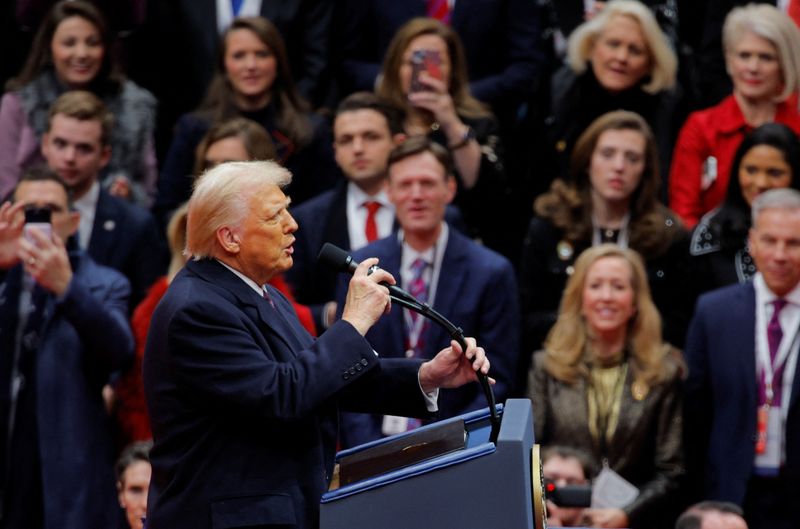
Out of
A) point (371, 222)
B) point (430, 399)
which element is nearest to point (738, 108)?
point (371, 222)

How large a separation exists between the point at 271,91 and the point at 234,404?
4089mm

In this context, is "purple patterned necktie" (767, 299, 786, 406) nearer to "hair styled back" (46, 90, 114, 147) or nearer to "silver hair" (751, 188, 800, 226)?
"silver hair" (751, 188, 800, 226)

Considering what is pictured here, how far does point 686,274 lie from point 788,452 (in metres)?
1.03

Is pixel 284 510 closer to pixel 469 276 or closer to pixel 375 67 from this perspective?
pixel 469 276

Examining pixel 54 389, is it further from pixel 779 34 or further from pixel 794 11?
pixel 794 11

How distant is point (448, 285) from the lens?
5832 mm

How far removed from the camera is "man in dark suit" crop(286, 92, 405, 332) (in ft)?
21.1

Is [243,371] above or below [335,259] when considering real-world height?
below

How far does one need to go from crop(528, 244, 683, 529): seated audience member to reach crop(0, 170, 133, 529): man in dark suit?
167cm

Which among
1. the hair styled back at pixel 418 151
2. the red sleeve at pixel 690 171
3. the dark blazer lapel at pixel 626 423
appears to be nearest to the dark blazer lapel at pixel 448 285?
the hair styled back at pixel 418 151

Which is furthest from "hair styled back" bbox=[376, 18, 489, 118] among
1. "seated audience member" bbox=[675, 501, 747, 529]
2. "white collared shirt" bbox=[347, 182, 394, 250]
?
"seated audience member" bbox=[675, 501, 747, 529]

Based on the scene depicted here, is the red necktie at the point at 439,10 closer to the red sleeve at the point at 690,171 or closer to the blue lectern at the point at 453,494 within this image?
the red sleeve at the point at 690,171

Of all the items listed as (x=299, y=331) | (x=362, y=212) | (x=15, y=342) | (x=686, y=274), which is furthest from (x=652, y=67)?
(x=299, y=331)

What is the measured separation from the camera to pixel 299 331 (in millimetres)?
3736
